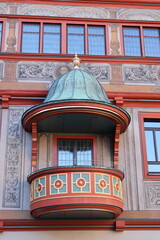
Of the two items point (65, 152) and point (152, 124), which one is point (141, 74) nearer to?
point (152, 124)

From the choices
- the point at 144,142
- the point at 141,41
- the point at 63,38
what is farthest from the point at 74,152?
the point at 141,41

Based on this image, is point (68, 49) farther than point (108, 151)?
Yes

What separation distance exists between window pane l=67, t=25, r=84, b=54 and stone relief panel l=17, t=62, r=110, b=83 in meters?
0.80

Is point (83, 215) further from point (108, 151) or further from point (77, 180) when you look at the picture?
point (108, 151)

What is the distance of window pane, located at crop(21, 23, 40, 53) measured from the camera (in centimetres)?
1694

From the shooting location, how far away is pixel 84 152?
15.1 meters

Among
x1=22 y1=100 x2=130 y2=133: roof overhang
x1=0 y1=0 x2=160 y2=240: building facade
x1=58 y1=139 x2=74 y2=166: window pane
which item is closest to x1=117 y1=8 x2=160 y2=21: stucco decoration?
x1=0 y1=0 x2=160 y2=240: building facade

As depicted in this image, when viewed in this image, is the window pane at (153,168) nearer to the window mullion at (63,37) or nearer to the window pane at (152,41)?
the window pane at (152,41)

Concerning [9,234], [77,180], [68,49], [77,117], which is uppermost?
[68,49]

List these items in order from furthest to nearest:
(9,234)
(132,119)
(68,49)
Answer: (68,49)
(132,119)
(9,234)

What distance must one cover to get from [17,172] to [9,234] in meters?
2.15

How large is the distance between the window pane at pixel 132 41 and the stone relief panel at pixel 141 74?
78 cm

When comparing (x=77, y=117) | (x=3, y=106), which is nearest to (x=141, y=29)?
(x=77, y=117)

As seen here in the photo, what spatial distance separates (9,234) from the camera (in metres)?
13.7
